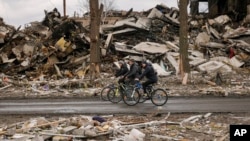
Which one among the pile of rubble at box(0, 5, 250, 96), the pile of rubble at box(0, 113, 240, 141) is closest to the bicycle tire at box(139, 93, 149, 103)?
the pile of rubble at box(0, 113, 240, 141)

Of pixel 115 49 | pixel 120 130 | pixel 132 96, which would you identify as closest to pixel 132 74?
pixel 132 96

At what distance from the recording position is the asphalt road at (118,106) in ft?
56.6

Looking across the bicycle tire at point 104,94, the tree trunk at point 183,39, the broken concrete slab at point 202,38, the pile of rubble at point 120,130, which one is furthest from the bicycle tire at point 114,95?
the broken concrete slab at point 202,38

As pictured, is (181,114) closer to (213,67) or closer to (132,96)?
(132,96)

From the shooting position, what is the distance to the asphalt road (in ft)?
56.6

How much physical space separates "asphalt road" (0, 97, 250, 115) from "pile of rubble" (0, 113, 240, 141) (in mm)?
2992

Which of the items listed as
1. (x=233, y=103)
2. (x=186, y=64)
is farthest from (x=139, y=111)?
(x=186, y=64)

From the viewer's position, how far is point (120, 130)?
39.7ft

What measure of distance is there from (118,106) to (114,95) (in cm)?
133

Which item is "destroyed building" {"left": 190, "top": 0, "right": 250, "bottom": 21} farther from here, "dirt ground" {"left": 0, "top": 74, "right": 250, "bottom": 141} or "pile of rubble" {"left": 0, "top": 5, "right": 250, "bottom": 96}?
"dirt ground" {"left": 0, "top": 74, "right": 250, "bottom": 141}

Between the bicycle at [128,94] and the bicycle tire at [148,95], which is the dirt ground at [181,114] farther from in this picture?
the bicycle tire at [148,95]

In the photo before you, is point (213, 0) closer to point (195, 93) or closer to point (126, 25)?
point (126, 25)

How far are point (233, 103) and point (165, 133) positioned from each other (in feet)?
24.9

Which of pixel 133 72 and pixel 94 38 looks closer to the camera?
pixel 133 72
